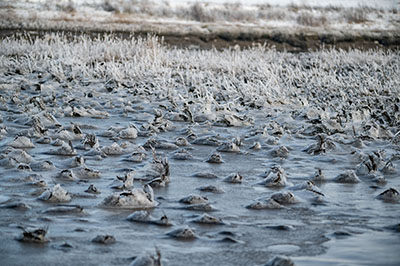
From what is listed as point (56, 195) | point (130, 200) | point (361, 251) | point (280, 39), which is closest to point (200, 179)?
point (130, 200)

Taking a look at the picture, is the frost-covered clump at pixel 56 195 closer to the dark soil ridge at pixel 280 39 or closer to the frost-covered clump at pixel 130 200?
the frost-covered clump at pixel 130 200

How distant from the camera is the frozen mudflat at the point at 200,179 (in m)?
3.30

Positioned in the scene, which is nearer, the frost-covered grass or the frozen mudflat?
the frozen mudflat

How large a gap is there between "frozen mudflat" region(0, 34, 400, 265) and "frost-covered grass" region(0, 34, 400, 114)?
19 cm

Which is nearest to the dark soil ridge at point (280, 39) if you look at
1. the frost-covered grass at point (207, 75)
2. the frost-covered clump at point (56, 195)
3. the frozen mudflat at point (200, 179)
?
the frost-covered grass at point (207, 75)

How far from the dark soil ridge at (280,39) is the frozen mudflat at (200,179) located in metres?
21.4

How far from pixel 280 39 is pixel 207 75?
812 inches

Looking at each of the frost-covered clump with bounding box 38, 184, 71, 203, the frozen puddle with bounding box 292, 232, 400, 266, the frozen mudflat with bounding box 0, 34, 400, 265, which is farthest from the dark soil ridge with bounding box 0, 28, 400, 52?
the frozen puddle with bounding box 292, 232, 400, 266

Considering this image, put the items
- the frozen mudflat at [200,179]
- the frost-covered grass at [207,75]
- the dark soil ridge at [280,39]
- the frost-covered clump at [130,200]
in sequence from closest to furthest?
the frozen mudflat at [200,179], the frost-covered clump at [130,200], the frost-covered grass at [207,75], the dark soil ridge at [280,39]

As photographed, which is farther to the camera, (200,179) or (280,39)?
(280,39)

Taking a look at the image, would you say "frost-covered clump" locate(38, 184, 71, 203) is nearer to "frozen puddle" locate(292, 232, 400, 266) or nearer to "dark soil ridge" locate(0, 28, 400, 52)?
"frozen puddle" locate(292, 232, 400, 266)

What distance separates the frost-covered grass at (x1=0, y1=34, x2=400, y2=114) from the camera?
1120 centimetres

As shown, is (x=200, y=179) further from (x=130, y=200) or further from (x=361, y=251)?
(x=361, y=251)

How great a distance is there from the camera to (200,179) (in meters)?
5.14
